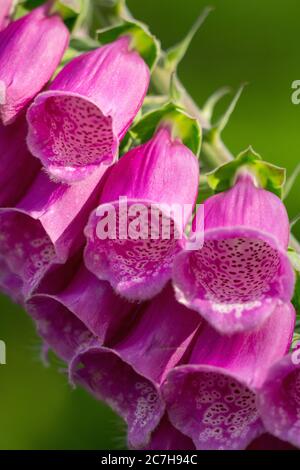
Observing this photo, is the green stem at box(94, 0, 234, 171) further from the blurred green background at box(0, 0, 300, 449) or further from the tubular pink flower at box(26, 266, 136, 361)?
the blurred green background at box(0, 0, 300, 449)

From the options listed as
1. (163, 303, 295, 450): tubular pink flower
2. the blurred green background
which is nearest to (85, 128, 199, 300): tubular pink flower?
(163, 303, 295, 450): tubular pink flower

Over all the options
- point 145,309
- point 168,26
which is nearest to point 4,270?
point 145,309

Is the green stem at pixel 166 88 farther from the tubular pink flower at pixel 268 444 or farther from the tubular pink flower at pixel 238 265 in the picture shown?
the tubular pink flower at pixel 268 444

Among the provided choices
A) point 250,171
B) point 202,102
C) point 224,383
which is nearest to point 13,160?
point 250,171

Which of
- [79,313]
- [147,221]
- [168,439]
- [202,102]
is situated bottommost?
[202,102]

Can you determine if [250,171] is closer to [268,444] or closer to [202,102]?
[268,444]

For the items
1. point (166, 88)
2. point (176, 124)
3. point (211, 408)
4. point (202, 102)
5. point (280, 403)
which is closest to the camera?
point (280, 403)

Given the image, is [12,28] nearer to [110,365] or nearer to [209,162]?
[209,162]
